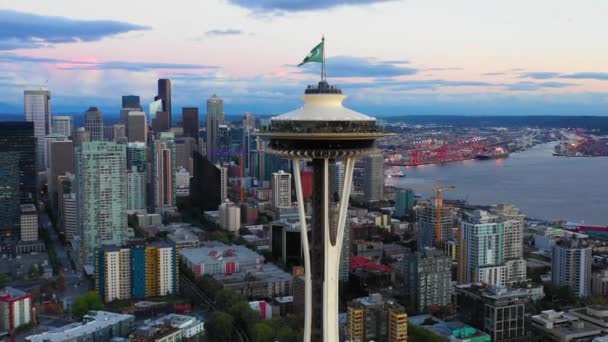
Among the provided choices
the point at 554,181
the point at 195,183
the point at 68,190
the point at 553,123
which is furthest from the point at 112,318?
the point at 553,123

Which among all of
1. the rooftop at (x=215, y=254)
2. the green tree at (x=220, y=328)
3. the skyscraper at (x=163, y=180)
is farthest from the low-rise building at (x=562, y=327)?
the skyscraper at (x=163, y=180)

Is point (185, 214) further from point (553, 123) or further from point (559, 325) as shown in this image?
point (553, 123)

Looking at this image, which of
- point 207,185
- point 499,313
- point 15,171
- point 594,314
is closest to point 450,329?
point 499,313

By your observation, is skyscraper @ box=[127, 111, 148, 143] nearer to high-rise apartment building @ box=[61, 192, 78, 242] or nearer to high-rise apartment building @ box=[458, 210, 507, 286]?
high-rise apartment building @ box=[61, 192, 78, 242]

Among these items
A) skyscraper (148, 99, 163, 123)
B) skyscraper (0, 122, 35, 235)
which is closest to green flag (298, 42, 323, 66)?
skyscraper (0, 122, 35, 235)

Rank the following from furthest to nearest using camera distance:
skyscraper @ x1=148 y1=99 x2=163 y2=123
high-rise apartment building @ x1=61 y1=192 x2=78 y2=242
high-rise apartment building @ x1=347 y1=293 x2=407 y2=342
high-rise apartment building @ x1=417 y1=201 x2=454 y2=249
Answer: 1. skyscraper @ x1=148 y1=99 x2=163 y2=123
2. high-rise apartment building @ x1=61 y1=192 x2=78 y2=242
3. high-rise apartment building @ x1=417 y1=201 x2=454 y2=249
4. high-rise apartment building @ x1=347 y1=293 x2=407 y2=342

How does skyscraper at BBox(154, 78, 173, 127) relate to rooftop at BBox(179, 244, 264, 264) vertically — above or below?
above

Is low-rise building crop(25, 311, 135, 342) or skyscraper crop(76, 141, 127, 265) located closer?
low-rise building crop(25, 311, 135, 342)
